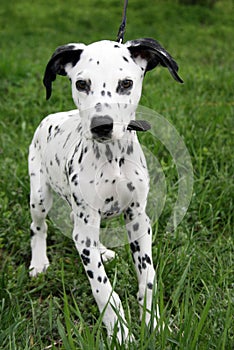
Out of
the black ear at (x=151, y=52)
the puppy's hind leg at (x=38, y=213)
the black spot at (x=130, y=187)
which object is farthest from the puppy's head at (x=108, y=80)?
the puppy's hind leg at (x=38, y=213)

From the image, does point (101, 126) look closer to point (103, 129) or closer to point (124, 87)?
point (103, 129)

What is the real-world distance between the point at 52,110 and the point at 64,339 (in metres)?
3.38

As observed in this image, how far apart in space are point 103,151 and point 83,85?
380mm

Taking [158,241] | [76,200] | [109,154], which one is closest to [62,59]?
[109,154]

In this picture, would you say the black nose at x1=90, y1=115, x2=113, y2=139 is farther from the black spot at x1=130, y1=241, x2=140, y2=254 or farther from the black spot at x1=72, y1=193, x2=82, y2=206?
the black spot at x1=130, y1=241, x2=140, y2=254

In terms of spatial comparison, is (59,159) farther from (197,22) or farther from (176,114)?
(197,22)

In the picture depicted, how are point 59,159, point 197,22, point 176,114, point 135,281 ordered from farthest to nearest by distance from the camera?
1. point 197,22
2. point 176,114
3. point 135,281
4. point 59,159

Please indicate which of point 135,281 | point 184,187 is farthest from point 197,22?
point 135,281

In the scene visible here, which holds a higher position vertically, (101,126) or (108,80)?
(108,80)

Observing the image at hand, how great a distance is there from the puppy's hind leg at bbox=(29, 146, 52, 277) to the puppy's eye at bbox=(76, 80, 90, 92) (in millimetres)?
1035

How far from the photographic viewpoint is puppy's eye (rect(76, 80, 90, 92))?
246 centimetres

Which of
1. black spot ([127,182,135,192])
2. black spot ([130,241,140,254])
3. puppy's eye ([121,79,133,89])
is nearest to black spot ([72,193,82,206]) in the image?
black spot ([127,182,135,192])

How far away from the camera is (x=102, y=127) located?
2375mm

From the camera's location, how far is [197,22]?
34.8 feet
